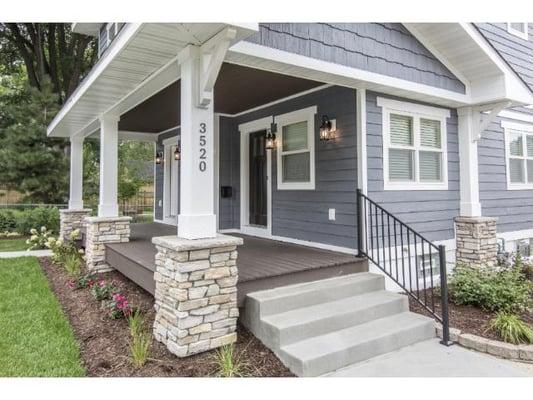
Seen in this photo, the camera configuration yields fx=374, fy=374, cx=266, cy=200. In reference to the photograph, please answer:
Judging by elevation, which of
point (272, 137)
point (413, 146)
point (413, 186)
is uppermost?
point (272, 137)

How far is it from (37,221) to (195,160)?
9.80 meters

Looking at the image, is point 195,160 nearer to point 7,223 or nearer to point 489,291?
point 489,291

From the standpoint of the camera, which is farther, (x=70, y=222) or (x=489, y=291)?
(x=70, y=222)

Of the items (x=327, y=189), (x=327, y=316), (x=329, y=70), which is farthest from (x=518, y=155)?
(x=327, y=316)

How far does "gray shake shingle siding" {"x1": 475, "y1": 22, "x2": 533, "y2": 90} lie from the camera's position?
6677mm

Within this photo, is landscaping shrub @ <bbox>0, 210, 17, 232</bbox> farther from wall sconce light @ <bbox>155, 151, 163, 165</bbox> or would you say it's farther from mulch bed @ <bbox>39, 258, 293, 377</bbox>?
mulch bed @ <bbox>39, 258, 293, 377</bbox>

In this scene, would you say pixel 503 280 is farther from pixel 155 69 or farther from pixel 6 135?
pixel 6 135

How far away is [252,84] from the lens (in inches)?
204

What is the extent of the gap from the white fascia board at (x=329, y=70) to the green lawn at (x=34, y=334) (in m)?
3.03

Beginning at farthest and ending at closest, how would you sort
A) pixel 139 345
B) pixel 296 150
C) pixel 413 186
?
pixel 296 150 → pixel 413 186 → pixel 139 345

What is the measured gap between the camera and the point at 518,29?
7.32 m

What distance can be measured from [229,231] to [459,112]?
4538 mm
